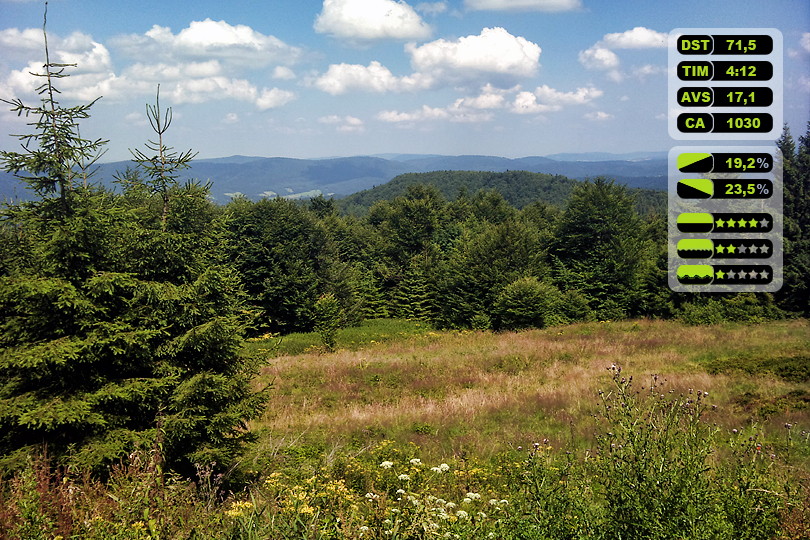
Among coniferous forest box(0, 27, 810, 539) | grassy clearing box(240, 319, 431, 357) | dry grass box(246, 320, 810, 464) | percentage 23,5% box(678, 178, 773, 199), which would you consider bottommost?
grassy clearing box(240, 319, 431, 357)

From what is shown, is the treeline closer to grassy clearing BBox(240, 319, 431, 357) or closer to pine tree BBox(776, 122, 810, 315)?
grassy clearing BBox(240, 319, 431, 357)

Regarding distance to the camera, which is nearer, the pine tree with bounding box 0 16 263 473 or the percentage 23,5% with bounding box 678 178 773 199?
the pine tree with bounding box 0 16 263 473

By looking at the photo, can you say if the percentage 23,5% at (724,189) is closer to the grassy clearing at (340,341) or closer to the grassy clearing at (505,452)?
the grassy clearing at (505,452)

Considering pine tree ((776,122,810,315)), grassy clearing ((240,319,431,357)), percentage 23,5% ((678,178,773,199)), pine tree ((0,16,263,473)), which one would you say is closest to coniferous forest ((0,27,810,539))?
pine tree ((0,16,263,473))

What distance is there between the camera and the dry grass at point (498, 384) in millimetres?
10547

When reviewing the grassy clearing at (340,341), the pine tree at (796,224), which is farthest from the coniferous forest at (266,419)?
the pine tree at (796,224)

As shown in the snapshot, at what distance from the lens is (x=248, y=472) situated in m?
7.25

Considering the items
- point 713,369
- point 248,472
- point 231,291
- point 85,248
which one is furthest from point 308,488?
point 713,369

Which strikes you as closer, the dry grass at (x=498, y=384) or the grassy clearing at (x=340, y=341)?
the dry grass at (x=498, y=384)

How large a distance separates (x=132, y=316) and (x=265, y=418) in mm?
6742

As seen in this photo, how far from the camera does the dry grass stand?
10547 mm

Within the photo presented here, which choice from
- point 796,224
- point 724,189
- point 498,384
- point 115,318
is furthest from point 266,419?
point 796,224

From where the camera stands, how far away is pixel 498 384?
15.1 meters

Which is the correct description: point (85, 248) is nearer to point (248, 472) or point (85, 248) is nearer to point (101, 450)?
point (101, 450)
